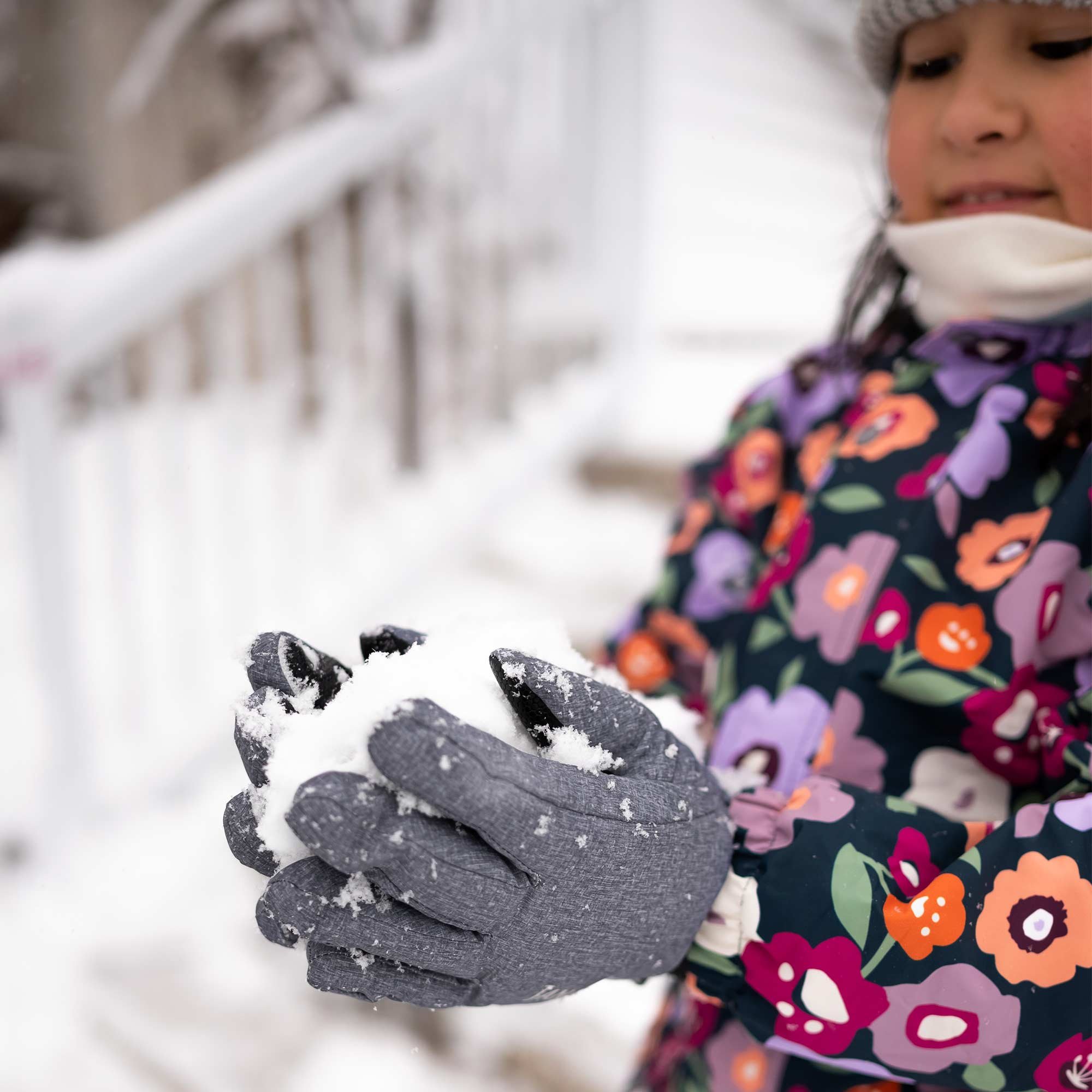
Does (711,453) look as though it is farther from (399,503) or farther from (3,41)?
(3,41)

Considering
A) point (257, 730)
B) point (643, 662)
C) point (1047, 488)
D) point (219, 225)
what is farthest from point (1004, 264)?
point (219, 225)

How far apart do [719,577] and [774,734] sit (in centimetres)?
24

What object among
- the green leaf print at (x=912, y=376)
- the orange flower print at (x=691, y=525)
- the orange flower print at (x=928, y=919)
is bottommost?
the orange flower print at (x=691, y=525)

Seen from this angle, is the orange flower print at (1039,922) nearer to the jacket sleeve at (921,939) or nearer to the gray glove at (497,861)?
the jacket sleeve at (921,939)

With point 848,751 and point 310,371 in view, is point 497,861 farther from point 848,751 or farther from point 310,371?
point 310,371

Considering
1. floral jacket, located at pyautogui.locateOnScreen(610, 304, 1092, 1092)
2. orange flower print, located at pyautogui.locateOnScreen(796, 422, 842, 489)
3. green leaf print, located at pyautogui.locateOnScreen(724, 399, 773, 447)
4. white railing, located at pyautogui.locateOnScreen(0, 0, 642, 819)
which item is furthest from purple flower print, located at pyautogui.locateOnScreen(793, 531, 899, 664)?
white railing, located at pyautogui.locateOnScreen(0, 0, 642, 819)

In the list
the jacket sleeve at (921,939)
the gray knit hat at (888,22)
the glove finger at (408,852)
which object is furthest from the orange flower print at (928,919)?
the gray knit hat at (888,22)

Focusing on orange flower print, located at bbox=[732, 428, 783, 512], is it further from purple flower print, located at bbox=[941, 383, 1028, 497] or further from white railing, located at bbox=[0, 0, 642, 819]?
white railing, located at bbox=[0, 0, 642, 819]

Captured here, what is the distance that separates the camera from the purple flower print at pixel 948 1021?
516mm

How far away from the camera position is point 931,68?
0.69m

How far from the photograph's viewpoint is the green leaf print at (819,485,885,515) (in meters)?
0.71

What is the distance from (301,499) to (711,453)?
5.12 ft

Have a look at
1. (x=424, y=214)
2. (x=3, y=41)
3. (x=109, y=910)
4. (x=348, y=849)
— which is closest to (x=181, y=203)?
(x=424, y=214)

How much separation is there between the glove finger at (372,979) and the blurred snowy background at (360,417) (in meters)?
0.17
